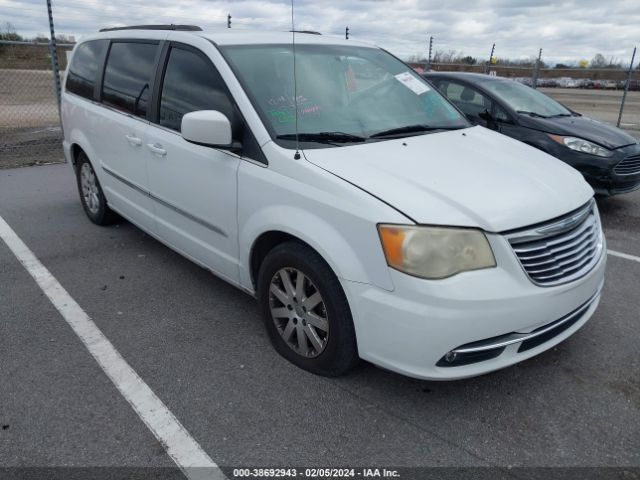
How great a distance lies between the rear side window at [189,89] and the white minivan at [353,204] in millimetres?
14

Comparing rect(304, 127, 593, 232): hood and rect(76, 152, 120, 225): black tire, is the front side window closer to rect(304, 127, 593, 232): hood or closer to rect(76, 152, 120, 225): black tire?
rect(304, 127, 593, 232): hood

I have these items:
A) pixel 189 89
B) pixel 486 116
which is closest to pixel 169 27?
pixel 189 89

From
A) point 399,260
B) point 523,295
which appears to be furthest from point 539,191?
point 399,260

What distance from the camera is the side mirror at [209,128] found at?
2.94m

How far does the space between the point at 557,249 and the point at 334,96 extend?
1.59 metres

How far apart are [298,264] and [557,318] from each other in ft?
4.29

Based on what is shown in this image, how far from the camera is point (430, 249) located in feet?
7.82

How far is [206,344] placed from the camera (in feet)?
10.9

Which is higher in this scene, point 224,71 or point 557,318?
point 224,71

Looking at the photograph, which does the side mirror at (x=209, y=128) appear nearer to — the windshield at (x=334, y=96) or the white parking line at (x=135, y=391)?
the windshield at (x=334, y=96)

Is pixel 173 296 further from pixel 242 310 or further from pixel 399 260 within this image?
pixel 399 260

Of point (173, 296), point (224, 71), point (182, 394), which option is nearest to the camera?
point (182, 394)

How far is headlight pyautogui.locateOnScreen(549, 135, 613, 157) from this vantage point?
595 cm

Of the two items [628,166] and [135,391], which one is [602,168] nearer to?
[628,166]
